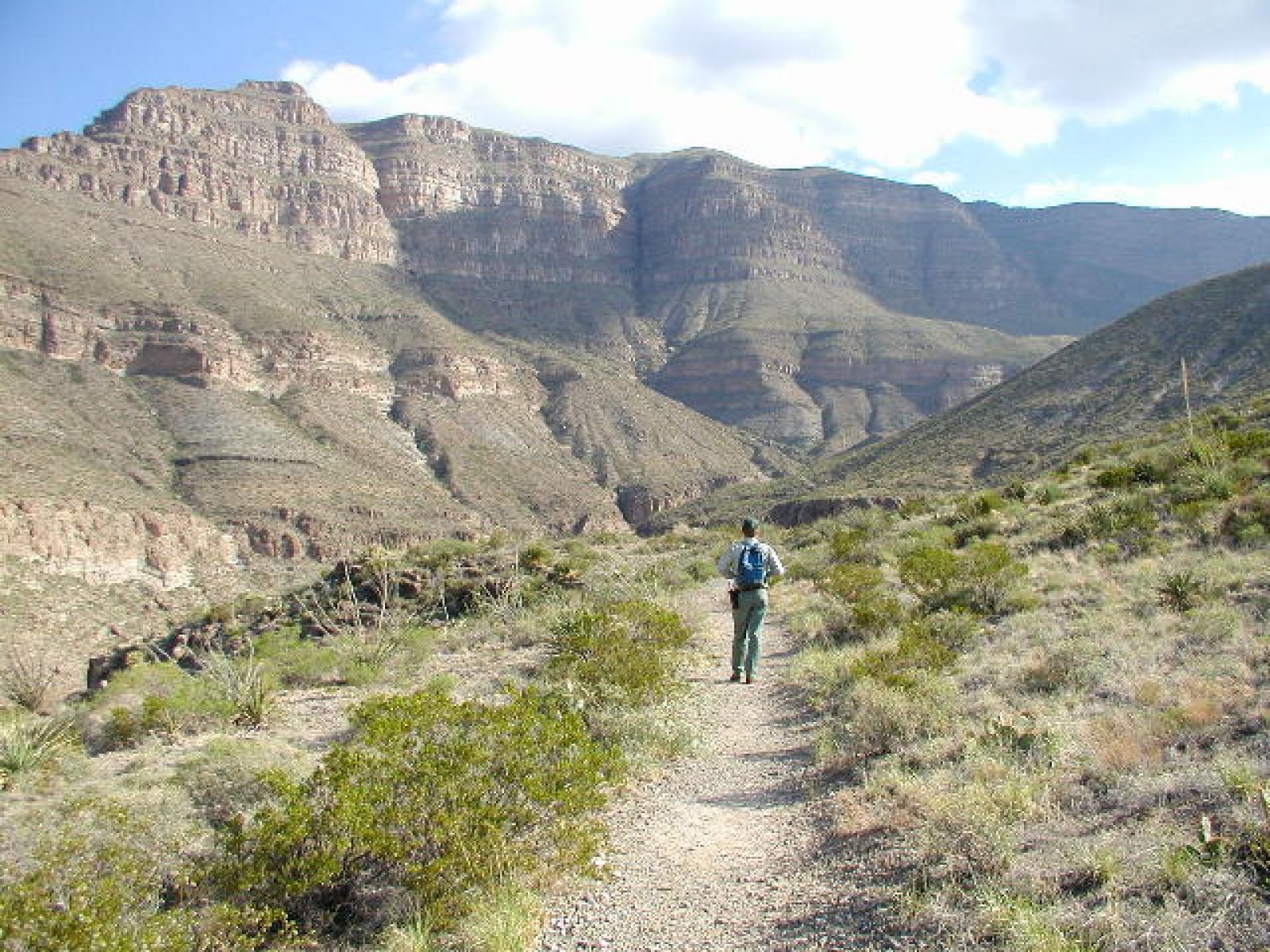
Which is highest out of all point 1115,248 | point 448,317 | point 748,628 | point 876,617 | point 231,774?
point 1115,248

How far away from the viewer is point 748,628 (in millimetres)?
10578

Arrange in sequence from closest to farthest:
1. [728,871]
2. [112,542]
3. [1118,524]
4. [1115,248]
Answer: [728,871] → [1118,524] → [112,542] → [1115,248]

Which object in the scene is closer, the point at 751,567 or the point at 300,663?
the point at 751,567

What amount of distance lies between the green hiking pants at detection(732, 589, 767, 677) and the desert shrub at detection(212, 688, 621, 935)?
4.38 m

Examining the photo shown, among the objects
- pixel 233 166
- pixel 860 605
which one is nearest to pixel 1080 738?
pixel 860 605

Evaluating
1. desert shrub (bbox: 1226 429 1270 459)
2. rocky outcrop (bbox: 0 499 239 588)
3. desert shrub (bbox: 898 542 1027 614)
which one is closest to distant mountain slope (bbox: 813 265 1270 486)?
desert shrub (bbox: 1226 429 1270 459)

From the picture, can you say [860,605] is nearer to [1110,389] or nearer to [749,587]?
[749,587]

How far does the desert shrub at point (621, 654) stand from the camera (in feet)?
29.3

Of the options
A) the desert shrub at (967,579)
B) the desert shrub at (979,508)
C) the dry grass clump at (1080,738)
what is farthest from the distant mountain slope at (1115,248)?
the dry grass clump at (1080,738)

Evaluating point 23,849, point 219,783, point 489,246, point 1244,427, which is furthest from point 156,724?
point 489,246

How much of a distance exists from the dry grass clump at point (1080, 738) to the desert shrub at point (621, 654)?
161 centimetres

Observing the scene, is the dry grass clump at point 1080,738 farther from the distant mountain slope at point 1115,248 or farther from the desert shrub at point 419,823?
the distant mountain slope at point 1115,248

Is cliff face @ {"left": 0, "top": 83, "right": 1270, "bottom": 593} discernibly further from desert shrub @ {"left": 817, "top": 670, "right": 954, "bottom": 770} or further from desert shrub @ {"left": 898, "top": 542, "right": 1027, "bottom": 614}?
desert shrub @ {"left": 817, "top": 670, "right": 954, "bottom": 770}

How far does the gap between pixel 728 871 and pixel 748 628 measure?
17.4ft
